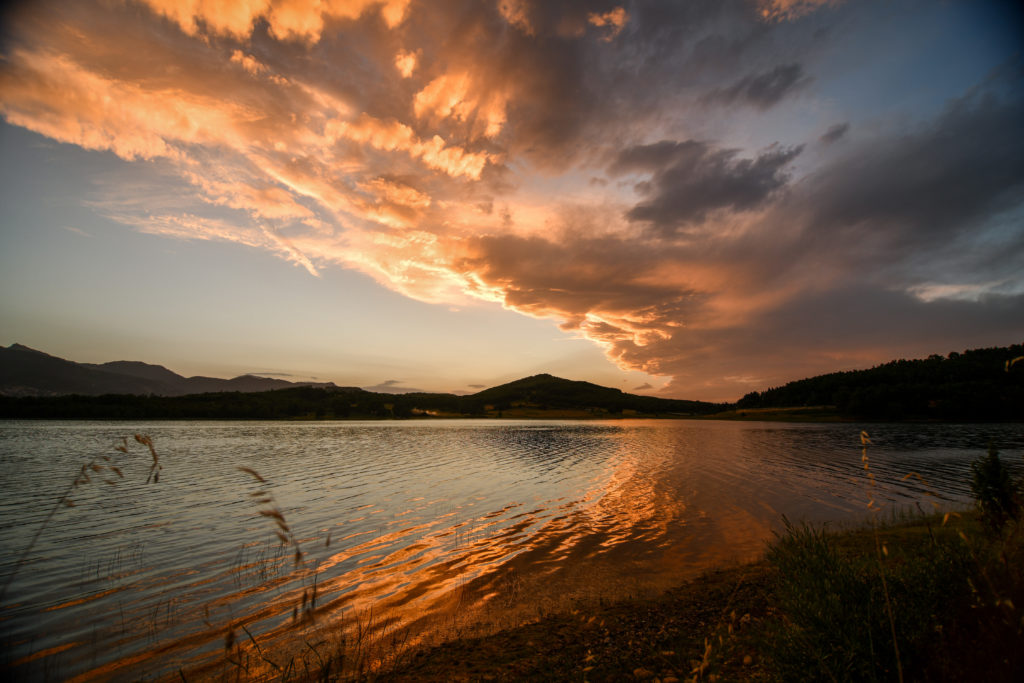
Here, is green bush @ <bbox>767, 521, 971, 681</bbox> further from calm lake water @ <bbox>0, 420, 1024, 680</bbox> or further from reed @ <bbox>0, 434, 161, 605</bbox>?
reed @ <bbox>0, 434, 161, 605</bbox>

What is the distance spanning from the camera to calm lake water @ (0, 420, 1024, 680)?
959 centimetres

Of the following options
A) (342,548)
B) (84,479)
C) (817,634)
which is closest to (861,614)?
(817,634)

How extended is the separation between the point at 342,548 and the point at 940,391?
177 m

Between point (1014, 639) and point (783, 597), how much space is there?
224 cm

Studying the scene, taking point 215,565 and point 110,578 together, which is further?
point 215,565

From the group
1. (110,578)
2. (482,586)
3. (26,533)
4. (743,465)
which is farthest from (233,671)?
(743,465)

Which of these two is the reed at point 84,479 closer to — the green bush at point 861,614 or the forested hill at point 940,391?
the green bush at point 861,614

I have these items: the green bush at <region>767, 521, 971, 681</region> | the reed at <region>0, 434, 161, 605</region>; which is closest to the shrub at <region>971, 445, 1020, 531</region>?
the green bush at <region>767, 521, 971, 681</region>

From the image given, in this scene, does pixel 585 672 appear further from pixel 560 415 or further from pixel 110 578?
pixel 560 415

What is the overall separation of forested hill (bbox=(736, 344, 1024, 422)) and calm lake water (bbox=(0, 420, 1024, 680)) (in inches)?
4611

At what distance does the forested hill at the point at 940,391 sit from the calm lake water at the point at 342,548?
384 feet

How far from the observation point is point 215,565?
13.8 m

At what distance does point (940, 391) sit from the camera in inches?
5079

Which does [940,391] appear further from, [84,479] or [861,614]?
[84,479]
